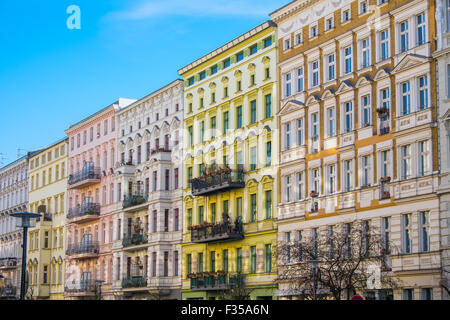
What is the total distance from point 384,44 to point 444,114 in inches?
263

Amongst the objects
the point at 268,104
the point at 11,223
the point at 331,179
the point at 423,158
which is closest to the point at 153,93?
the point at 268,104

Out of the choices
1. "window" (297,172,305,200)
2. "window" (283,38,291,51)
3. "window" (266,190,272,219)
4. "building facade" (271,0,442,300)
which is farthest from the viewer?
"window" (266,190,272,219)

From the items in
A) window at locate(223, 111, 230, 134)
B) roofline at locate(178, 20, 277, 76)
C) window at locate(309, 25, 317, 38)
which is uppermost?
roofline at locate(178, 20, 277, 76)

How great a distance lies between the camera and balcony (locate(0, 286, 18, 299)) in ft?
316

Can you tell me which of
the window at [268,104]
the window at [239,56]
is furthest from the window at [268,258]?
the window at [239,56]

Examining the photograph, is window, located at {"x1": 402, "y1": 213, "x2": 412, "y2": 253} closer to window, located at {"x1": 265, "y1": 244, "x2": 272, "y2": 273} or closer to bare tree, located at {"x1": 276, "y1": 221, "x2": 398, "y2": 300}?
bare tree, located at {"x1": 276, "y1": 221, "x2": 398, "y2": 300}

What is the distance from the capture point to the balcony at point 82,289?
7700 centimetres

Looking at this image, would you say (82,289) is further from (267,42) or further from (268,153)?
(267,42)

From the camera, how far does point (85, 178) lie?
8069 cm

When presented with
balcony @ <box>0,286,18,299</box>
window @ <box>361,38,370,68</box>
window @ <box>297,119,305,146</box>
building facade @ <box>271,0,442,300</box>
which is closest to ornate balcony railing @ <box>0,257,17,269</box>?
balcony @ <box>0,286,18,299</box>

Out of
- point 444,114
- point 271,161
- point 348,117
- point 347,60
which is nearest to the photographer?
point 444,114

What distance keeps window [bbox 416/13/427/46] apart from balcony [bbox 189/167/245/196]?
62.7ft

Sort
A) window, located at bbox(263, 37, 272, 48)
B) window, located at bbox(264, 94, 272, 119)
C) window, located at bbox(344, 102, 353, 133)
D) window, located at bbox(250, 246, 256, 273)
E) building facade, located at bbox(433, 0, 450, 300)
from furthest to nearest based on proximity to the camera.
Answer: window, located at bbox(263, 37, 272, 48) → window, located at bbox(250, 246, 256, 273) → window, located at bbox(264, 94, 272, 119) → window, located at bbox(344, 102, 353, 133) → building facade, located at bbox(433, 0, 450, 300)
